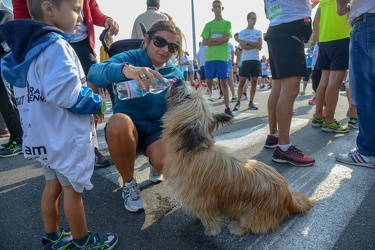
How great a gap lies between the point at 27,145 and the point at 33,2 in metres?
0.85

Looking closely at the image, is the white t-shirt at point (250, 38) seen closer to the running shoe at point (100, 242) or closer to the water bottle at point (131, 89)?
the water bottle at point (131, 89)

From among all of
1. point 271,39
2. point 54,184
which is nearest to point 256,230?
point 54,184

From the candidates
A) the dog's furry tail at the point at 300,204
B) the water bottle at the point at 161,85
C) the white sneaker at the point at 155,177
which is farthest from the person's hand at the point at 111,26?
the dog's furry tail at the point at 300,204

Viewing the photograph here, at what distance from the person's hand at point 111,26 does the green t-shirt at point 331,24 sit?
315 centimetres

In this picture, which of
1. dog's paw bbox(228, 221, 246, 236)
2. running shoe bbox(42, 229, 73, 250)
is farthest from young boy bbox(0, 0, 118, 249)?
dog's paw bbox(228, 221, 246, 236)

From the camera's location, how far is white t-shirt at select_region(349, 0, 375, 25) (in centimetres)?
252

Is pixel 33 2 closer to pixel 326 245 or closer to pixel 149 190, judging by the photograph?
pixel 149 190

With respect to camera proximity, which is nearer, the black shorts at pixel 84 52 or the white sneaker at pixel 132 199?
the white sneaker at pixel 132 199

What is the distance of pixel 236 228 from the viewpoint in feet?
6.23

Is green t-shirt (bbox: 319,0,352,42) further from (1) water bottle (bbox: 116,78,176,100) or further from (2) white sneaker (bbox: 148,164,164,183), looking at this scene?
(2) white sneaker (bbox: 148,164,164,183)

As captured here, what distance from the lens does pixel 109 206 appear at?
2.32 metres

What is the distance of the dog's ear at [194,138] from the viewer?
5.88 ft

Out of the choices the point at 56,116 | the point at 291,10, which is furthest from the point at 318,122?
the point at 56,116

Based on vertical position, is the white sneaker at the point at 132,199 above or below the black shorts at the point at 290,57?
below
